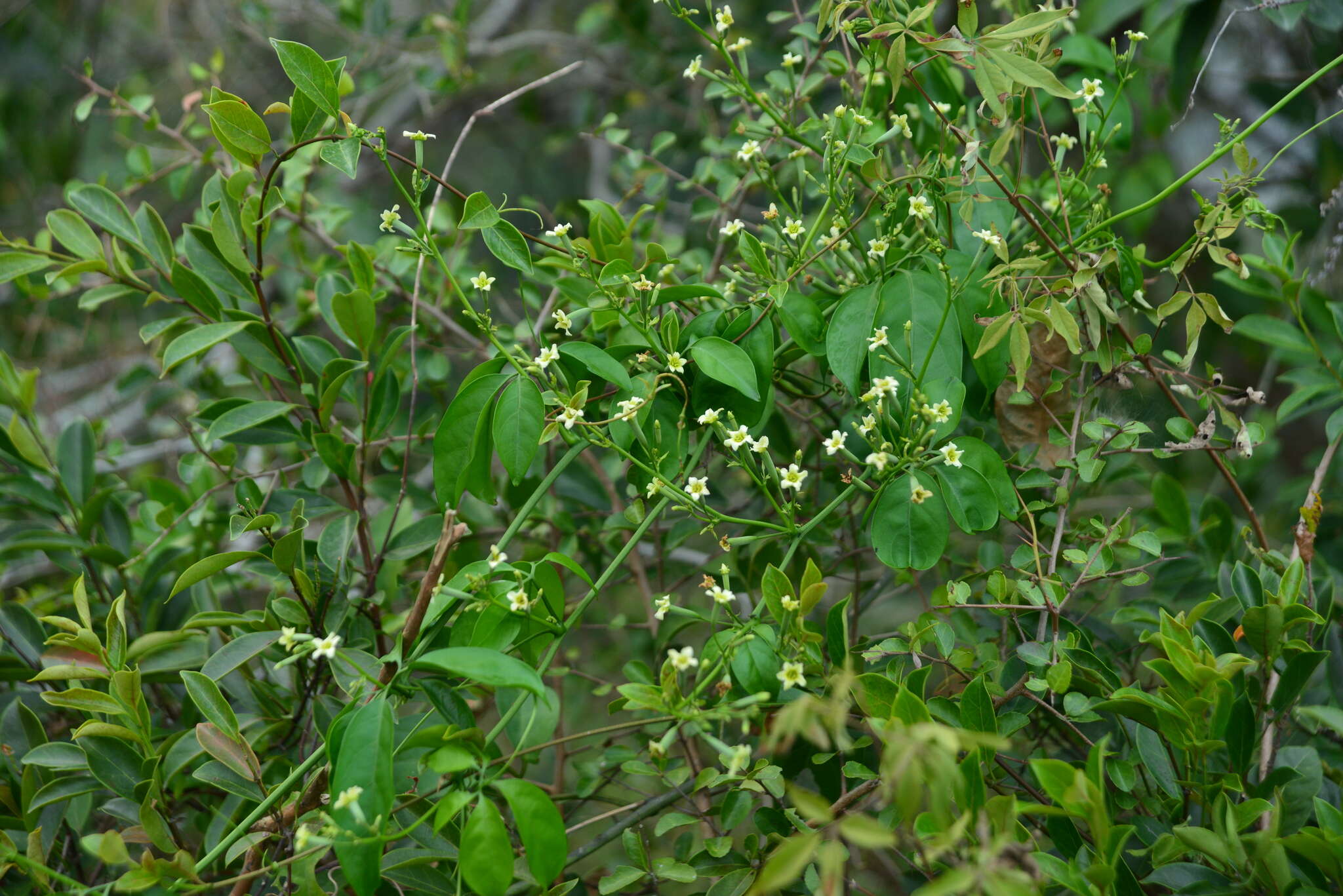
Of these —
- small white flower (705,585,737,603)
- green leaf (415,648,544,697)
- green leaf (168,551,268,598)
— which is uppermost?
green leaf (415,648,544,697)

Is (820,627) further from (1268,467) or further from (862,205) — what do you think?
(1268,467)

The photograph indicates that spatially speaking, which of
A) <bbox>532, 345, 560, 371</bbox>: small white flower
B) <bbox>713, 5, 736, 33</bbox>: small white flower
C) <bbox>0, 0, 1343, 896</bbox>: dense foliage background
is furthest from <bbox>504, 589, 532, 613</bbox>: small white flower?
<bbox>713, 5, 736, 33</bbox>: small white flower

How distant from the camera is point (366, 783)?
27.1 inches

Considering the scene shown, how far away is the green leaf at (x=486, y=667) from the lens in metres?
0.66

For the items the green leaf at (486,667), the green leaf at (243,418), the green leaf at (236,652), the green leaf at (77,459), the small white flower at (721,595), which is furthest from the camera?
the green leaf at (77,459)

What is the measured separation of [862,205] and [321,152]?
65 cm

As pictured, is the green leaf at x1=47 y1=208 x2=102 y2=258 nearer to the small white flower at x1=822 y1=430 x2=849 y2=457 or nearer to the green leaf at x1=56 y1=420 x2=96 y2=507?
the green leaf at x1=56 y1=420 x2=96 y2=507

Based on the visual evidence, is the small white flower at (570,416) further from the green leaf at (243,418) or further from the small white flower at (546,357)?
the green leaf at (243,418)

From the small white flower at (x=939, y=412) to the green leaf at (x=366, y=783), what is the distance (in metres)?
0.49

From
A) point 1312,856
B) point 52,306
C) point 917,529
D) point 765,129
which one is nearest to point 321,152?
point 765,129

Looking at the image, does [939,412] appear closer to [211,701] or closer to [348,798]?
[348,798]

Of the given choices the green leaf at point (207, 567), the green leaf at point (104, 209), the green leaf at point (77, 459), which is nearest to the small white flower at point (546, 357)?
the green leaf at point (207, 567)

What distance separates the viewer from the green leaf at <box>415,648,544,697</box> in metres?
0.66

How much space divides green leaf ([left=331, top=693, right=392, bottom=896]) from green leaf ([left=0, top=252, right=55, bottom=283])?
71 centimetres
